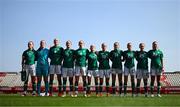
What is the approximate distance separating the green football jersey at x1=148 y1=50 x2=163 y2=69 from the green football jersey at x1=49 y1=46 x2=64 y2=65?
3800 mm

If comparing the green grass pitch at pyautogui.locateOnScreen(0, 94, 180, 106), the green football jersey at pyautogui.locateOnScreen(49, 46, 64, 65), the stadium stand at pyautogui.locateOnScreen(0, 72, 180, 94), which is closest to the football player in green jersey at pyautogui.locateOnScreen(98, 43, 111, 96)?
the green football jersey at pyautogui.locateOnScreen(49, 46, 64, 65)

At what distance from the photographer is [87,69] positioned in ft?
50.0

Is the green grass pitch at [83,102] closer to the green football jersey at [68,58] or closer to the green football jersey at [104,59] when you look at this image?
the green football jersey at [68,58]

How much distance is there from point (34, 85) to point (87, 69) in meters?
2.31

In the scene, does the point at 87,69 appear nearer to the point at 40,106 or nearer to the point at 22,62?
the point at 22,62

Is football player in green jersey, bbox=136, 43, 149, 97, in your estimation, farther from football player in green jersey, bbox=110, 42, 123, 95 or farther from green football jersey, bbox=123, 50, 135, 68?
football player in green jersey, bbox=110, 42, 123, 95

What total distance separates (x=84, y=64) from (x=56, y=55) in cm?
124

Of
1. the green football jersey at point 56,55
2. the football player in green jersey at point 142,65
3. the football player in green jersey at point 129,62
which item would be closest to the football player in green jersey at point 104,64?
the football player in green jersey at point 129,62

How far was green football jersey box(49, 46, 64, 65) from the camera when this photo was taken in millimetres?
14734

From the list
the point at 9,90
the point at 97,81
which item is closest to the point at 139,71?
the point at 97,81

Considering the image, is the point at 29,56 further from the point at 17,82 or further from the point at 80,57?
the point at 17,82

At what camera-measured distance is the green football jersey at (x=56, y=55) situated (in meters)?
14.7

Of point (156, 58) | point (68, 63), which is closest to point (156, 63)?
point (156, 58)

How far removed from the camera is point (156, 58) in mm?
15102
